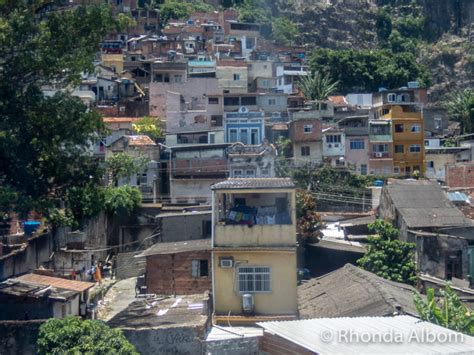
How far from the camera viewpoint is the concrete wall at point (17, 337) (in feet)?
50.0

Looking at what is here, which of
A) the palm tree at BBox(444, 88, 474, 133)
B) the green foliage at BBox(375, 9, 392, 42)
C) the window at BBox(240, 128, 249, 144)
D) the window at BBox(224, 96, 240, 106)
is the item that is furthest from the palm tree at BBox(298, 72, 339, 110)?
the green foliage at BBox(375, 9, 392, 42)

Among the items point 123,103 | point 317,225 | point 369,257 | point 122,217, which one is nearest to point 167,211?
A: point 122,217

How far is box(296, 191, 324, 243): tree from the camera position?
81.6ft

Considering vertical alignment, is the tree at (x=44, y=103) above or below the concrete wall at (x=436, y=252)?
above

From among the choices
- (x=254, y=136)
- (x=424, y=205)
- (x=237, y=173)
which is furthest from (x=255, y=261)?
(x=254, y=136)

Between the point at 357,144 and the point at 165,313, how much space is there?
2482 centimetres

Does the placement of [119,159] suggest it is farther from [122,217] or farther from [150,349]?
[122,217]

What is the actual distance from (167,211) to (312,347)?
15.9 m

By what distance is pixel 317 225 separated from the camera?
25.5 m

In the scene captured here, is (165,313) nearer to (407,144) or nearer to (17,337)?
(17,337)

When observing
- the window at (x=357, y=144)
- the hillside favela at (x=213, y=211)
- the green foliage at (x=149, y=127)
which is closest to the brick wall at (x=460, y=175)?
the hillside favela at (x=213, y=211)

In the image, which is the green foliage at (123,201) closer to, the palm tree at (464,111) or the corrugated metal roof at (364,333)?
the corrugated metal roof at (364,333)

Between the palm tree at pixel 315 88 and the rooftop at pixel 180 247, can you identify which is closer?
the rooftop at pixel 180 247

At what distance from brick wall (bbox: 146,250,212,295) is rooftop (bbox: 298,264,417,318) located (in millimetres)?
2293
